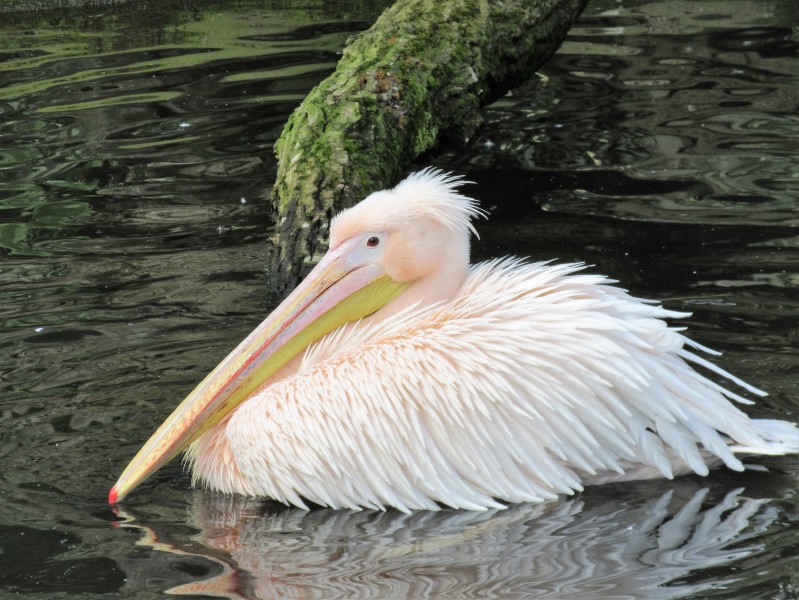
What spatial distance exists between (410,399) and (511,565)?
2.28ft

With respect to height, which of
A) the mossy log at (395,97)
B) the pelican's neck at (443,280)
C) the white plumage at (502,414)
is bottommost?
the white plumage at (502,414)

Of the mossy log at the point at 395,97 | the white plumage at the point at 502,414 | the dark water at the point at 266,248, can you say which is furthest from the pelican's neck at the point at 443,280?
the mossy log at the point at 395,97

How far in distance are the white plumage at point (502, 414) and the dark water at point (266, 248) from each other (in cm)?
9

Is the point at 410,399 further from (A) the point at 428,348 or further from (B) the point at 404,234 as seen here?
(B) the point at 404,234

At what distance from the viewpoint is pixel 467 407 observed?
→ 3725 mm

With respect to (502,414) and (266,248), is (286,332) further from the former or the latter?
(266,248)

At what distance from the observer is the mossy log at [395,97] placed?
524 centimetres

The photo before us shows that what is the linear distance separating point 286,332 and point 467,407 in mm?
739

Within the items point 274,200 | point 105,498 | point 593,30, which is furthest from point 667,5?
point 105,498

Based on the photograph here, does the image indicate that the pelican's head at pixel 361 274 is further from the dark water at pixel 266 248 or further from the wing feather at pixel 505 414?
the dark water at pixel 266 248

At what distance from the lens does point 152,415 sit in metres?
4.27

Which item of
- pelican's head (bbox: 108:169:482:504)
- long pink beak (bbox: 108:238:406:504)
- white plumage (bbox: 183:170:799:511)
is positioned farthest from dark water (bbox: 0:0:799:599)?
pelican's head (bbox: 108:169:482:504)

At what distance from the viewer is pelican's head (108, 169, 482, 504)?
4.05m

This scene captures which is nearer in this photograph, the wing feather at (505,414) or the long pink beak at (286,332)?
the wing feather at (505,414)
